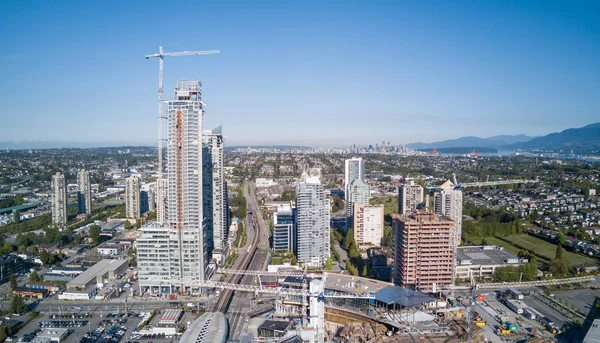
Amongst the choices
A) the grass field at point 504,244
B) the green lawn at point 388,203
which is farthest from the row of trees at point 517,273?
the green lawn at point 388,203

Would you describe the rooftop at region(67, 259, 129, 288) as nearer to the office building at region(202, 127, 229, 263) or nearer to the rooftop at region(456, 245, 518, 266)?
the office building at region(202, 127, 229, 263)

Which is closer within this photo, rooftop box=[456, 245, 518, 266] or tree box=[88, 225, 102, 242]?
rooftop box=[456, 245, 518, 266]

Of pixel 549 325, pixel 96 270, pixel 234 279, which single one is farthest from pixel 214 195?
pixel 549 325

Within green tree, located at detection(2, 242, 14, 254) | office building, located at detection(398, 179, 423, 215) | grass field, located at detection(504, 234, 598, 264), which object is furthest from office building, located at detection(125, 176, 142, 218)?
grass field, located at detection(504, 234, 598, 264)

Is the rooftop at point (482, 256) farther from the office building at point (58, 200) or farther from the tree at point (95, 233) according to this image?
the office building at point (58, 200)

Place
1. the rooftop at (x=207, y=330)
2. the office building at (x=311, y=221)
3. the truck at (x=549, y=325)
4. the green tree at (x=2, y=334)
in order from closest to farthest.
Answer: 1. the rooftop at (x=207, y=330)
2. the green tree at (x=2, y=334)
3. the truck at (x=549, y=325)
4. the office building at (x=311, y=221)

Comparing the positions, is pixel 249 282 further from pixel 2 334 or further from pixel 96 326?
pixel 2 334
